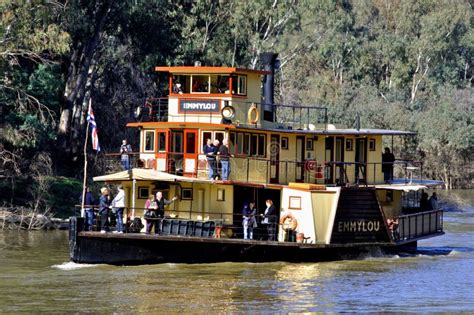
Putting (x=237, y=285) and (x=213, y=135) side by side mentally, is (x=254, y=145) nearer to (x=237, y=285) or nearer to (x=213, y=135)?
(x=213, y=135)

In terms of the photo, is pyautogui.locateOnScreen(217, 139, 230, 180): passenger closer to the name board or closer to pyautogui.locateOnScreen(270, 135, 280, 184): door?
pyautogui.locateOnScreen(270, 135, 280, 184): door

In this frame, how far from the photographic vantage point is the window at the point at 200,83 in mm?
36688

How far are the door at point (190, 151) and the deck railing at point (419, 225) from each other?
6180 mm

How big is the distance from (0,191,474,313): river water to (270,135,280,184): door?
9.40 feet

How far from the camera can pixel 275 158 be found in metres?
36.8

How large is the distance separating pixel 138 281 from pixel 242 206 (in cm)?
558

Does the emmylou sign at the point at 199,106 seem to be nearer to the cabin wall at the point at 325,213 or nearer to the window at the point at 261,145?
the window at the point at 261,145

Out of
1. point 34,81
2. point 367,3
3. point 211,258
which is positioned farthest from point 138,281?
point 367,3

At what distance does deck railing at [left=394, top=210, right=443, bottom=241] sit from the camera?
37.8 m

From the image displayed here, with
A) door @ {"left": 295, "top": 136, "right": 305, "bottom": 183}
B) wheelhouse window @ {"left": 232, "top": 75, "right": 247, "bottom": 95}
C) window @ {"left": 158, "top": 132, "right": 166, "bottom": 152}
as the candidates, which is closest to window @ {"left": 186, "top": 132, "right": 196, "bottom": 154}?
window @ {"left": 158, "top": 132, "right": 166, "bottom": 152}

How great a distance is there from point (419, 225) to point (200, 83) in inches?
315

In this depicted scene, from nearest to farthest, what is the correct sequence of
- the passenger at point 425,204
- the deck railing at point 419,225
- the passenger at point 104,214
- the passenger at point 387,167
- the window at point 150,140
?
the passenger at point 104,214 < the window at point 150,140 < the deck railing at point 419,225 < the passenger at point 387,167 < the passenger at point 425,204

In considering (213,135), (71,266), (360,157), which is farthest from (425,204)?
(71,266)

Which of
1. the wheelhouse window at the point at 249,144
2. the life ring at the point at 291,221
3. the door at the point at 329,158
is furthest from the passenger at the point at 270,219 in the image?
the door at the point at 329,158
